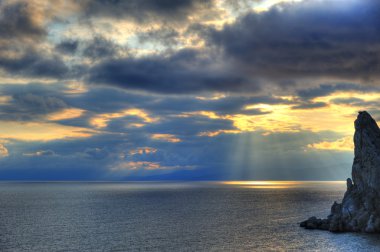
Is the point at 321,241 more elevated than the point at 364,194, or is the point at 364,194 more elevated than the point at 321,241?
the point at 364,194

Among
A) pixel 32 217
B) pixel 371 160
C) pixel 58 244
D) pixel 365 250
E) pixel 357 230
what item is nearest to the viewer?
pixel 365 250

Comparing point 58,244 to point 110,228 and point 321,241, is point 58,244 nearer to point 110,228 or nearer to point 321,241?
point 110,228

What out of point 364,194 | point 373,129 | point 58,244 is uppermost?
point 373,129

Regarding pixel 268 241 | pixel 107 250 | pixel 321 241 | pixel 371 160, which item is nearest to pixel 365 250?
pixel 321 241

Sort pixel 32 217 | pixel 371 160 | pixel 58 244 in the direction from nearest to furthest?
1. pixel 58 244
2. pixel 371 160
3. pixel 32 217

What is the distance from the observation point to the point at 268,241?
9294cm

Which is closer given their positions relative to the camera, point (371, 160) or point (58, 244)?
point (58, 244)

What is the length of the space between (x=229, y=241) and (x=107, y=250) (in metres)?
29.3

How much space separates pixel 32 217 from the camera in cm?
14225

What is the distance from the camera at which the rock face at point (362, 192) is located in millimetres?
101438

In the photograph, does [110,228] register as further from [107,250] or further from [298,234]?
[298,234]

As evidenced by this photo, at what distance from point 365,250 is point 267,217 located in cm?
6312

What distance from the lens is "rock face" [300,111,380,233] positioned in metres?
101

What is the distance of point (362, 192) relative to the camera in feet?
351
